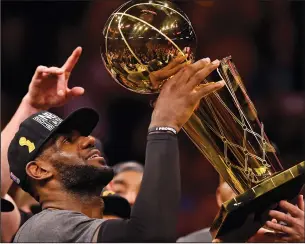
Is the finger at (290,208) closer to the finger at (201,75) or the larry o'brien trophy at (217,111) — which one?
the larry o'brien trophy at (217,111)

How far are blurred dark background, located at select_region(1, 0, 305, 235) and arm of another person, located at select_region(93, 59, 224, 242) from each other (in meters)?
3.12

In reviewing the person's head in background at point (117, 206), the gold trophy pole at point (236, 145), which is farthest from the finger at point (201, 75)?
the person's head in background at point (117, 206)

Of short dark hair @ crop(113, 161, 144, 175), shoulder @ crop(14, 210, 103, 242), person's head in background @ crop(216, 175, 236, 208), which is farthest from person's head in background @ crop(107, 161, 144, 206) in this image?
shoulder @ crop(14, 210, 103, 242)

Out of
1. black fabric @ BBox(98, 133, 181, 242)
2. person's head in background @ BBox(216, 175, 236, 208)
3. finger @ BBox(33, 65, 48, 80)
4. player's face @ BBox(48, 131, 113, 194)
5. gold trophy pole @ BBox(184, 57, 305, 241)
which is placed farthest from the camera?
person's head in background @ BBox(216, 175, 236, 208)

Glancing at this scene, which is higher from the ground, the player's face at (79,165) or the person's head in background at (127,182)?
the player's face at (79,165)

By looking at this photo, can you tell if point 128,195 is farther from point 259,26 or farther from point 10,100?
point 259,26

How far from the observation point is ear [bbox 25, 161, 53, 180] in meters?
2.44

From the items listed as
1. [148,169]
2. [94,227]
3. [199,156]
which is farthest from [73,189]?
[199,156]

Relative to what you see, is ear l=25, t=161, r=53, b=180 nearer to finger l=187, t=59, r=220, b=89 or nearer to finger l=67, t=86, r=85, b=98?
finger l=67, t=86, r=85, b=98

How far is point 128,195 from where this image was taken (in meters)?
4.20

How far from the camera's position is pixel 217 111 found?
220 centimetres

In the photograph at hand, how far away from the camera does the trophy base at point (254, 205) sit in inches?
82.9

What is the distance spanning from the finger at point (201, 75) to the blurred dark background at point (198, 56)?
3.15 meters

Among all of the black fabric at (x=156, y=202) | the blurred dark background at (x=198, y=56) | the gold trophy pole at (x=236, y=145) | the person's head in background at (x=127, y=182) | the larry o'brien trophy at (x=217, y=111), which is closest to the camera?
the black fabric at (x=156, y=202)
